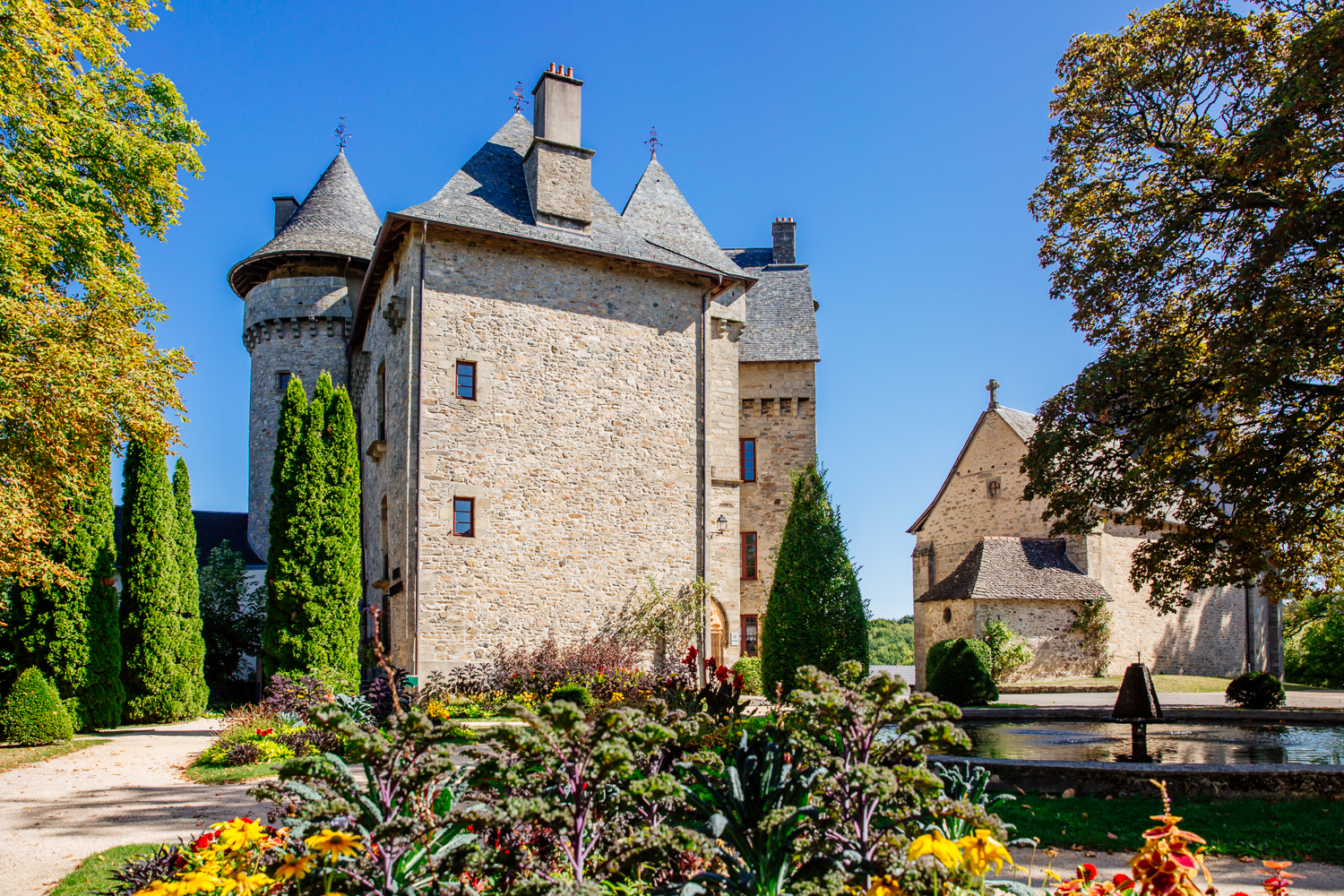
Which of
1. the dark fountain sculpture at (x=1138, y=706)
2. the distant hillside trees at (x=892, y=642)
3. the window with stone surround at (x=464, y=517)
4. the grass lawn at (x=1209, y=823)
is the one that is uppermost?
the window with stone surround at (x=464, y=517)

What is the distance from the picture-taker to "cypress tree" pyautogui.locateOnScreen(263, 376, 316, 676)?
1396 cm

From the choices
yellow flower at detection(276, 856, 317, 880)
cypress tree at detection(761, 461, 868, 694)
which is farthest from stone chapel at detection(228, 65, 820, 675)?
yellow flower at detection(276, 856, 317, 880)

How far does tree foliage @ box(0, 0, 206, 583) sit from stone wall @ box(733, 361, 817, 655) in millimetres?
14127

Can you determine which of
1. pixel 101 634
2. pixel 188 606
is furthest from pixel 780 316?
pixel 101 634

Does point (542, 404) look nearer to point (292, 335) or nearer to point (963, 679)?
Result: point (963, 679)

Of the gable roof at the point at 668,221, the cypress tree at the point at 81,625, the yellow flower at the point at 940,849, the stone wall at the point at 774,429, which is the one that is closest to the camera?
the yellow flower at the point at 940,849

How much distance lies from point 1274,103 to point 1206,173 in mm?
1077

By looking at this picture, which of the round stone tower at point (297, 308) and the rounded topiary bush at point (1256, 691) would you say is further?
the round stone tower at point (297, 308)

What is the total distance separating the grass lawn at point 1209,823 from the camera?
5.34 meters

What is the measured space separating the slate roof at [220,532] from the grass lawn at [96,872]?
66.9 ft

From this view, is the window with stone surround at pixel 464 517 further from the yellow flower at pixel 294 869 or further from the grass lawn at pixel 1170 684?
the grass lawn at pixel 1170 684

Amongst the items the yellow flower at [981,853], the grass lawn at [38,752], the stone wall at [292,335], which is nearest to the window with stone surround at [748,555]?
the stone wall at [292,335]

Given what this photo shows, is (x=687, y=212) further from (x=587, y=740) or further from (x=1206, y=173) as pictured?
(x=587, y=740)

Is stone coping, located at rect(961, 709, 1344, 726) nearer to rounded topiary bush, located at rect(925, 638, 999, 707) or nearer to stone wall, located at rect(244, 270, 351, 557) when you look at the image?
rounded topiary bush, located at rect(925, 638, 999, 707)
